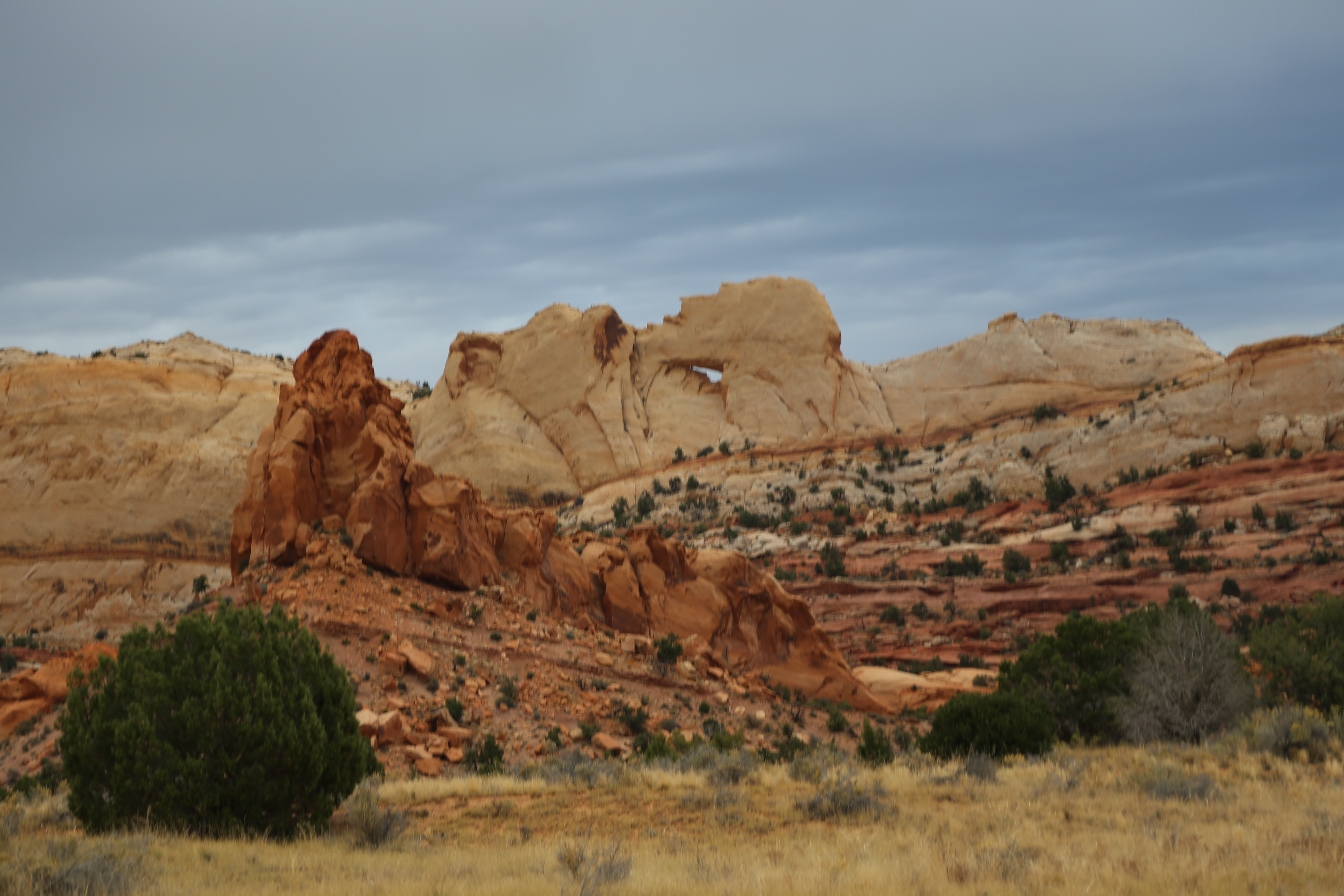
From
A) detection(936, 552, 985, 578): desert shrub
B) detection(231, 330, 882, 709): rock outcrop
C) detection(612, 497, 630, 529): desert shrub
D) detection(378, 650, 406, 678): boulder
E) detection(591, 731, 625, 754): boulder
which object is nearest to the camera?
detection(591, 731, 625, 754): boulder

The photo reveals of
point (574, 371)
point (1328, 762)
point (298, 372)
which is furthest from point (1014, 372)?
point (1328, 762)

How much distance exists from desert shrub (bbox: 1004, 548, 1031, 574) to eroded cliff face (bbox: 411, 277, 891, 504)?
2998 cm

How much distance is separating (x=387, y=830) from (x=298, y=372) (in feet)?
76.1

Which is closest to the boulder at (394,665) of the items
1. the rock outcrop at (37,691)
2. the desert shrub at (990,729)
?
the rock outcrop at (37,691)

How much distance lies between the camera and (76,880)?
8.56 metres

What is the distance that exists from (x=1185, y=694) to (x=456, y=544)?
63.1 ft

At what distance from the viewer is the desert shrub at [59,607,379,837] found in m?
12.1

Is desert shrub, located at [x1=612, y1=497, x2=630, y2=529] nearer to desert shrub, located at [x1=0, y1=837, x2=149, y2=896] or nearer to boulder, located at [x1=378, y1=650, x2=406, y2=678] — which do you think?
boulder, located at [x1=378, y1=650, x2=406, y2=678]

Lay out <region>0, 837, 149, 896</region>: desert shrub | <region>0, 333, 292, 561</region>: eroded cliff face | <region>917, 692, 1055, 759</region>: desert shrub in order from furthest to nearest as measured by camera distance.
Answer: <region>0, 333, 292, 561</region>: eroded cliff face → <region>917, 692, 1055, 759</region>: desert shrub → <region>0, 837, 149, 896</region>: desert shrub

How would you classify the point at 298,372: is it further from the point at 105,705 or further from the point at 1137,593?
the point at 1137,593

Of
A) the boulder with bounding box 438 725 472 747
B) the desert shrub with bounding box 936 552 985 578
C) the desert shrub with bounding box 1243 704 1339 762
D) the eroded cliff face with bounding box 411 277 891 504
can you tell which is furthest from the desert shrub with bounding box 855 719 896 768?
the eroded cliff face with bounding box 411 277 891 504

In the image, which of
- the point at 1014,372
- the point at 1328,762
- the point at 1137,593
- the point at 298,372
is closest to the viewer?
the point at 1328,762

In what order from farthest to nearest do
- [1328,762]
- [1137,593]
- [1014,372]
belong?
[1014,372] < [1137,593] < [1328,762]

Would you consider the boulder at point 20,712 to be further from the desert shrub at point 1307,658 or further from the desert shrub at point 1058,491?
the desert shrub at point 1058,491
